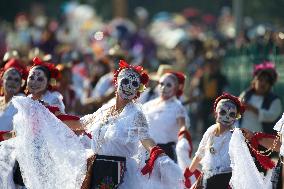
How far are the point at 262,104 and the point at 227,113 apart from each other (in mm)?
3550

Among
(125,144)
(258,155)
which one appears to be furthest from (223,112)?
(125,144)

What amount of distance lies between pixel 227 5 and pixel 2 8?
9.31m

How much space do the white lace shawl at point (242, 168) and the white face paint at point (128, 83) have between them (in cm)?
117

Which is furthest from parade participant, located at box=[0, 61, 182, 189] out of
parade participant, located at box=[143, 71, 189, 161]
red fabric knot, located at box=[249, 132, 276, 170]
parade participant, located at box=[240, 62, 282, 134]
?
parade participant, located at box=[240, 62, 282, 134]

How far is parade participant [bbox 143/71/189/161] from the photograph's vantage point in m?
16.5

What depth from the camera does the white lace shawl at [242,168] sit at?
13.4 metres

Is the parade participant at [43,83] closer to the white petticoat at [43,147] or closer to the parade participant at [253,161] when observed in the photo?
the white petticoat at [43,147]

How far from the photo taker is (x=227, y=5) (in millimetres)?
39375

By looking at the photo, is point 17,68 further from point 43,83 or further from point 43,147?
point 43,147

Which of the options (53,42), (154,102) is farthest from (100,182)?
(53,42)

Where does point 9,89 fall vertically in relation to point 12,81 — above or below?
below

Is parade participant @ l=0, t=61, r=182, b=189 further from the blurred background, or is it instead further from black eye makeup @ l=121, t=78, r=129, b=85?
the blurred background

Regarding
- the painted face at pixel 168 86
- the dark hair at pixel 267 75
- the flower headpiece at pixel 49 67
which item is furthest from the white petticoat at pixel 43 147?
the dark hair at pixel 267 75

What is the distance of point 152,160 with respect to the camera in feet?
42.5
